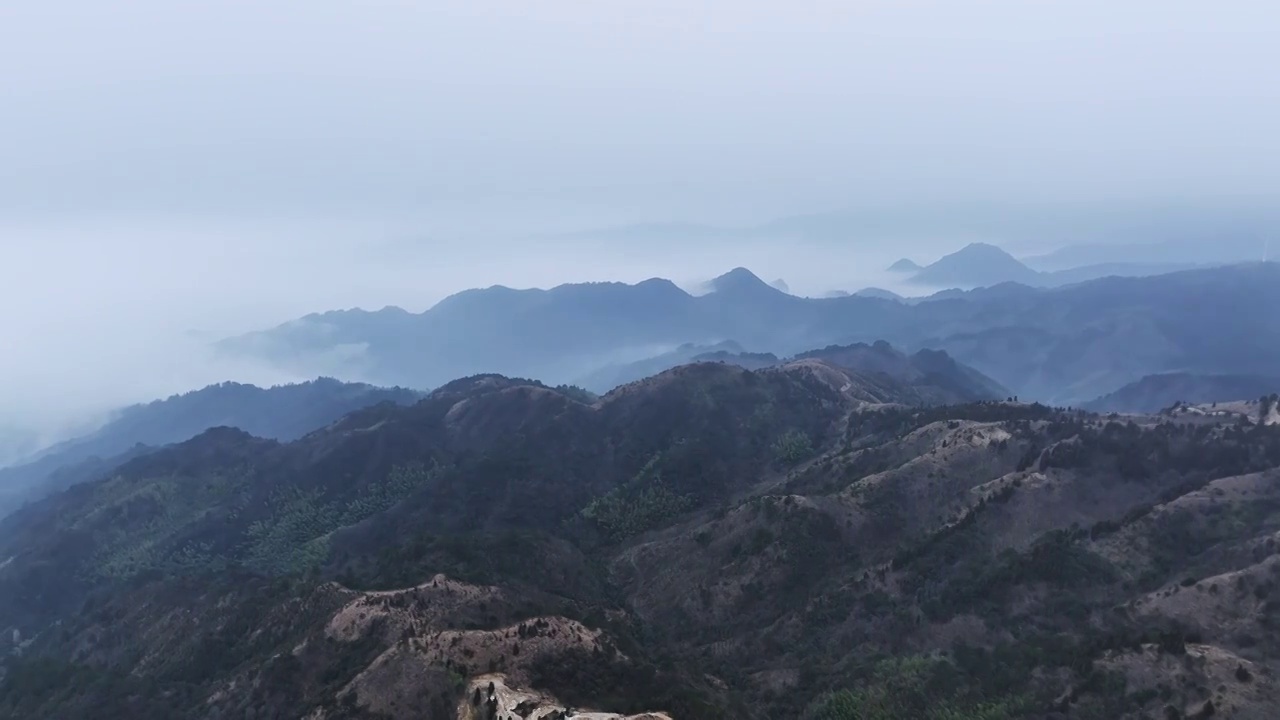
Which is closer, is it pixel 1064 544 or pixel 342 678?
pixel 342 678

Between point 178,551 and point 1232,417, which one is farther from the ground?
point 1232,417

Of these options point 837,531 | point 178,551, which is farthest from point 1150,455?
point 178,551

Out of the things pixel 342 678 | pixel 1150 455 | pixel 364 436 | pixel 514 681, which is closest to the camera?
pixel 514 681

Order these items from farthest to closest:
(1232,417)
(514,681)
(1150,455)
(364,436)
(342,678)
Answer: (364,436) < (1232,417) < (1150,455) < (342,678) < (514,681)

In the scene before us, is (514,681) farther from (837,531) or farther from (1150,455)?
(1150,455)

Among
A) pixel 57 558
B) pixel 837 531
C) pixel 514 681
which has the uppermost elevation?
pixel 514 681

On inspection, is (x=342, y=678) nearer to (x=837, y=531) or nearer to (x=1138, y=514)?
(x=837, y=531)

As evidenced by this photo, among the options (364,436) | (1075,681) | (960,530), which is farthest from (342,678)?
(364,436)

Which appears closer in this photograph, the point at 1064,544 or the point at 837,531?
the point at 1064,544

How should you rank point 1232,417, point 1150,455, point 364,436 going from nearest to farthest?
point 1150,455 < point 1232,417 < point 364,436
